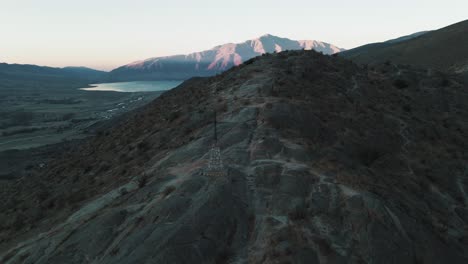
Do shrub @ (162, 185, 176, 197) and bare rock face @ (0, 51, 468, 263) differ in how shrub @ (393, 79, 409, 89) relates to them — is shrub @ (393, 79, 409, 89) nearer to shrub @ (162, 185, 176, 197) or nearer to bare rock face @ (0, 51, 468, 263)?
bare rock face @ (0, 51, 468, 263)

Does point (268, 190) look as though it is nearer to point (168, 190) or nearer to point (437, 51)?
point (168, 190)

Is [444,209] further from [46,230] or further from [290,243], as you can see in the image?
[46,230]

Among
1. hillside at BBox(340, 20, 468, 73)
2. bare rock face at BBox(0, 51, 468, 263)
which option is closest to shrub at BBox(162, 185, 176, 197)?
bare rock face at BBox(0, 51, 468, 263)

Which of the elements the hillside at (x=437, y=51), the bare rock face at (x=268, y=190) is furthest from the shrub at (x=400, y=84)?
the hillside at (x=437, y=51)

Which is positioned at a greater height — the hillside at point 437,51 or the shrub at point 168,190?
the shrub at point 168,190

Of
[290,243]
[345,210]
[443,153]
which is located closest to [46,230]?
[290,243]

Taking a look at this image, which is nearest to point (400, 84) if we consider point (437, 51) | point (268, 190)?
point (268, 190)

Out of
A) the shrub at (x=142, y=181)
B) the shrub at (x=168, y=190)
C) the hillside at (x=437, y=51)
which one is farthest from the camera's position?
the hillside at (x=437, y=51)

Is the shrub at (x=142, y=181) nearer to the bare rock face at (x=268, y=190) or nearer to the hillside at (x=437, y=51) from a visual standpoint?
the bare rock face at (x=268, y=190)

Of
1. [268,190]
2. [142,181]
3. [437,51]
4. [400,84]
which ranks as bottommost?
[437,51]
